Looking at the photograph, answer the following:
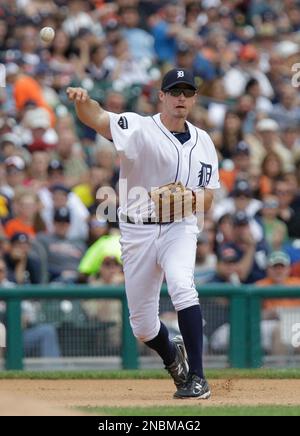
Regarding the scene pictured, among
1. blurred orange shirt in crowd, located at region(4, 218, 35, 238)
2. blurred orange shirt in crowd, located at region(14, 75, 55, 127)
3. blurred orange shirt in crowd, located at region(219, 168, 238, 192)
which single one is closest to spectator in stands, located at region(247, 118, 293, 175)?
blurred orange shirt in crowd, located at region(219, 168, 238, 192)

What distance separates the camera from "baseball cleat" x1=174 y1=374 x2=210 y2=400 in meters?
7.27

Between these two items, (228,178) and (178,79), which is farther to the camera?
(228,178)

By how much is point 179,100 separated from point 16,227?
4201mm

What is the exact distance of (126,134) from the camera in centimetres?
723

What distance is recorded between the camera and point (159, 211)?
7340 mm

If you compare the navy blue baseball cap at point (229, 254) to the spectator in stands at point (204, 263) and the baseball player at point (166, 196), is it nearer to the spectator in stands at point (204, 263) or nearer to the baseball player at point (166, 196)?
the spectator in stands at point (204, 263)

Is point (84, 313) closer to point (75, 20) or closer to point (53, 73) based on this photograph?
point (53, 73)

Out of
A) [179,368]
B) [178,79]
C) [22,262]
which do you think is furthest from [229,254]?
[178,79]

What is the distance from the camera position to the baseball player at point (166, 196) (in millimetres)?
7219

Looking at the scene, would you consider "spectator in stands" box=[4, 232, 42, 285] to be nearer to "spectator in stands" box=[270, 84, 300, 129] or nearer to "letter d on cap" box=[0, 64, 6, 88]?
"letter d on cap" box=[0, 64, 6, 88]

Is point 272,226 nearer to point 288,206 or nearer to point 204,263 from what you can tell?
point 288,206

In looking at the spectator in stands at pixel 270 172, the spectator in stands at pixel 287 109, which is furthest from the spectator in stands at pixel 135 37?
the spectator in stands at pixel 270 172

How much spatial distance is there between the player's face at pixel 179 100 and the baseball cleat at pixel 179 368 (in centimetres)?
148

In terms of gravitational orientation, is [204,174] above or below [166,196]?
above
